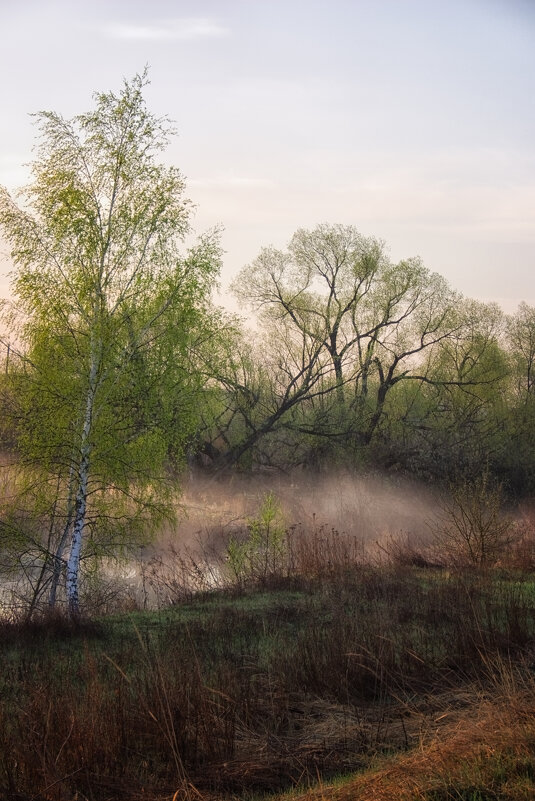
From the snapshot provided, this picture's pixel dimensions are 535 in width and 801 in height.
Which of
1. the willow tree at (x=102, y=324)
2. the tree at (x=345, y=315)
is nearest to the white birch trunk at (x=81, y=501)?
the willow tree at (x=102, y=324)

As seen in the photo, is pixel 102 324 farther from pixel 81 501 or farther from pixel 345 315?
pixel 345 315

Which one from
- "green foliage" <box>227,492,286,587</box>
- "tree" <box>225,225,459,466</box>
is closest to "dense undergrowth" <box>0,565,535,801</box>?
"green foliage" <box>227,492,286,587</box>

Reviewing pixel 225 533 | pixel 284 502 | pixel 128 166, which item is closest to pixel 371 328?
pixel 284 502

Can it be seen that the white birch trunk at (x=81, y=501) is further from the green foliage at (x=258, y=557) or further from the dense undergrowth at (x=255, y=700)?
the green foliage at (x=258, y=557)

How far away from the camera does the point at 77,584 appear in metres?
13.3

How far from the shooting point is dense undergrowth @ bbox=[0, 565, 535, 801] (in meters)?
6.04

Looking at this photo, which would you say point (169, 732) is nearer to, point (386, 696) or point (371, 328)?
point (386, 696)

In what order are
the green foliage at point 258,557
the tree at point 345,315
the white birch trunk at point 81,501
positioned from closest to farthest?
1. the white birch trunk at point 81,501
2. the green foliage at point 258,557
3. the tree at point 345,315

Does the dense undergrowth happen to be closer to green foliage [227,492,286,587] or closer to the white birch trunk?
the white birch trunk

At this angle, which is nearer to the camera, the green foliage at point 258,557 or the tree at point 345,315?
the green foliage at point 258,557

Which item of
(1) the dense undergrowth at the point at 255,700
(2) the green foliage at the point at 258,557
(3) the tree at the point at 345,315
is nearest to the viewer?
(1) the dense undergrowth at the point at 255,700

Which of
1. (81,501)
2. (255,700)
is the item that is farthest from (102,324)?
(255,700)

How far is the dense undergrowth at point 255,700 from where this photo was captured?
6039mm

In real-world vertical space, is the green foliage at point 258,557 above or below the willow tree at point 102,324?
below
